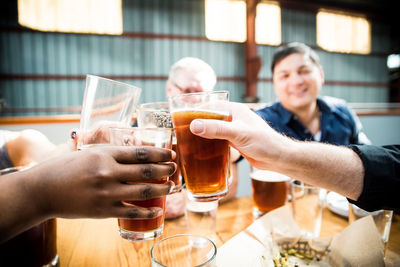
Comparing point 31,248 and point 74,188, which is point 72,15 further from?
point 74,188

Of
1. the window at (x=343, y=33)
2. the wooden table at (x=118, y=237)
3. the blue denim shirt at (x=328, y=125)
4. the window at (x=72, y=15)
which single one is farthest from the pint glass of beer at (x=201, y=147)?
the window at (x=343, y=33)

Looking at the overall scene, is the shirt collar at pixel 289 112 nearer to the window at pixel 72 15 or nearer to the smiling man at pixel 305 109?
the smiling man at pixel 305 109

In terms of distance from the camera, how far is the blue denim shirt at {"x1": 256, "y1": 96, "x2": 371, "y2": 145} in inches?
83.5

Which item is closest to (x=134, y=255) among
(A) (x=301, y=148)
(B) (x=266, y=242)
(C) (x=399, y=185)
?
(B) (x=266, y=242)

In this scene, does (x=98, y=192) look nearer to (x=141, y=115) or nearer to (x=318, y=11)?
(x=141, y=115)

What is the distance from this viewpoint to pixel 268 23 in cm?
820

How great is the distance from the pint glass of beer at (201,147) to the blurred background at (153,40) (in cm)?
605

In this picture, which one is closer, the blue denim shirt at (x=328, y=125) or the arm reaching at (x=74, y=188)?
the arm reaching at (x=74, y=188)

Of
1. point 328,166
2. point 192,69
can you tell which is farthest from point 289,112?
point 328,166

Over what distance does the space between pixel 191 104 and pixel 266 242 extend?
413mm

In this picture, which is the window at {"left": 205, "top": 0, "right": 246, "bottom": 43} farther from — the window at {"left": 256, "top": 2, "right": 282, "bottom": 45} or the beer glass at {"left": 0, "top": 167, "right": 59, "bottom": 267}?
the beer glass at {"left": 0, "top": 167, "right": 59, "bottom": 267}

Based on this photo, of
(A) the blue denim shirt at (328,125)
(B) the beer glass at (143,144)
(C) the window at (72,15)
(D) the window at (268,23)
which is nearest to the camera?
(B) the beer glass at (143,144)

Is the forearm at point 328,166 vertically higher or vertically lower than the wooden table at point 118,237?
higher

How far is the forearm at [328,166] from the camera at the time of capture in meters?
0.74
